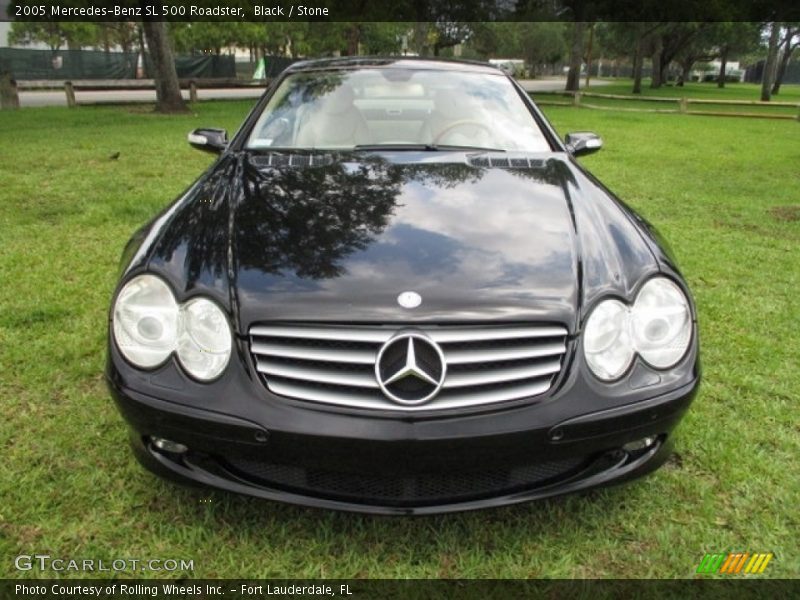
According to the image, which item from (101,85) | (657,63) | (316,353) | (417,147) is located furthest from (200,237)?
(657,63)

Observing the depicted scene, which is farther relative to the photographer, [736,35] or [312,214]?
[736,35]

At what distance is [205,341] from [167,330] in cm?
13

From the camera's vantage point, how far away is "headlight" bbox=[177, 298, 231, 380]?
5.85 feet

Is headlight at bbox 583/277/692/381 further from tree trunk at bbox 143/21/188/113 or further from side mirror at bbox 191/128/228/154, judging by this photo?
tree trunk at bbox 143/21/188/113

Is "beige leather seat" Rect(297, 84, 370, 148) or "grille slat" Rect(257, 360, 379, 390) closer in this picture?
"grille slat" Rect(257, 360, 379, 390)

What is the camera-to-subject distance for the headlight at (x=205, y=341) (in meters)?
1.78

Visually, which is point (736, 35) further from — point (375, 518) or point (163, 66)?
point (375, 518)

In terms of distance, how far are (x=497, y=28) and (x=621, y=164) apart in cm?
5650

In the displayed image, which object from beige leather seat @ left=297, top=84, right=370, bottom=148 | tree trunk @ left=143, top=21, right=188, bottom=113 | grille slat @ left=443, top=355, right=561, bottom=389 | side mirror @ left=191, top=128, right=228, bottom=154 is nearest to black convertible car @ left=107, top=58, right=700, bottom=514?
grille slat @ left=443, top=355, right=561, bottom=389

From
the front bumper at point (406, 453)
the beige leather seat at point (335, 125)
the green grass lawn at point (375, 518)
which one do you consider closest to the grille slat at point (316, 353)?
the front bumper at point (406, 453)

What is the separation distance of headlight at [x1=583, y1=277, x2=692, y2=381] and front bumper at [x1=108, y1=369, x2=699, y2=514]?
109 millimetres

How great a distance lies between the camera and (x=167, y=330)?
1854 millimetres

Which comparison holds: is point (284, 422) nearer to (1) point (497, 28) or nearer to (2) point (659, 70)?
(2) point (659, 70)

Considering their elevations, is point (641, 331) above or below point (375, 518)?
above
